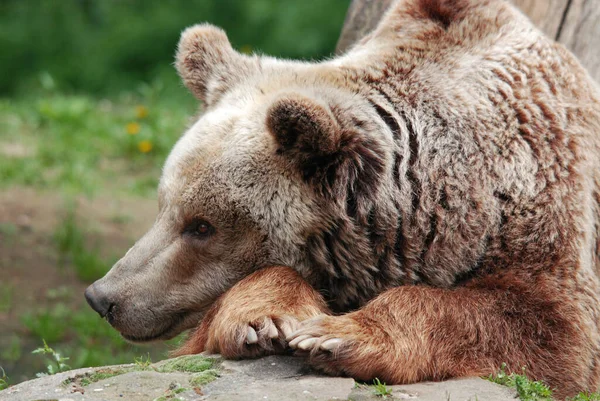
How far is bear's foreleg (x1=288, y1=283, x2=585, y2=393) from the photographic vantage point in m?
3.48

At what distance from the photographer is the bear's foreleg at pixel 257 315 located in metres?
3.55

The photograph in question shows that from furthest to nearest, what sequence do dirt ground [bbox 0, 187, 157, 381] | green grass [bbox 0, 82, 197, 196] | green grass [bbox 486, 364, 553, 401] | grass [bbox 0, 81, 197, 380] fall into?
green grass [bbox 0, 82, 197, 196], dirt ground [bbox 0, 187, 157, 381], grass [bbox 0, 81, 197, 380], green grass [bbox 486, 364, 553, 401]

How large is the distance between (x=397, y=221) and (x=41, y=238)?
4201 millimetres

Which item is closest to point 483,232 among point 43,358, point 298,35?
point 43,358

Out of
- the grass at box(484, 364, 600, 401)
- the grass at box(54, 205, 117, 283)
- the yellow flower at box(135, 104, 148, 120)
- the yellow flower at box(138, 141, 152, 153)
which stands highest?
the yellow flower at box(135, 104, 148, 120)

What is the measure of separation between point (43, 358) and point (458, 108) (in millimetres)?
3275

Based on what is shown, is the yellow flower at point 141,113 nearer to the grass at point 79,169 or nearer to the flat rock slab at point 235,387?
the grass at point 79,169

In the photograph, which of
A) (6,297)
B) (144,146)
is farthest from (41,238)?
(144,146)

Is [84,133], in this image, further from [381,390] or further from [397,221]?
[381,390]

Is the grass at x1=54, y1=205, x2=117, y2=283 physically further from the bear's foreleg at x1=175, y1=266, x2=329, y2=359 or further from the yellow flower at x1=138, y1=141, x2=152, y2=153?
the bear's foreleg at x1=175, y1=266, x2=329, y2=359

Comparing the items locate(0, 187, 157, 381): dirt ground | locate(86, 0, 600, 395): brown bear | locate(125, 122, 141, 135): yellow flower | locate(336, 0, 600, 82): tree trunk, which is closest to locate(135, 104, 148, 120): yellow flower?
locate(125, 122, 141, 135): yellow flower

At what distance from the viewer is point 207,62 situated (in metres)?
4.73

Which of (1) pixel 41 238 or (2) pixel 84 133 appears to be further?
(2) pixel 84 133

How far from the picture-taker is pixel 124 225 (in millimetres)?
7738
